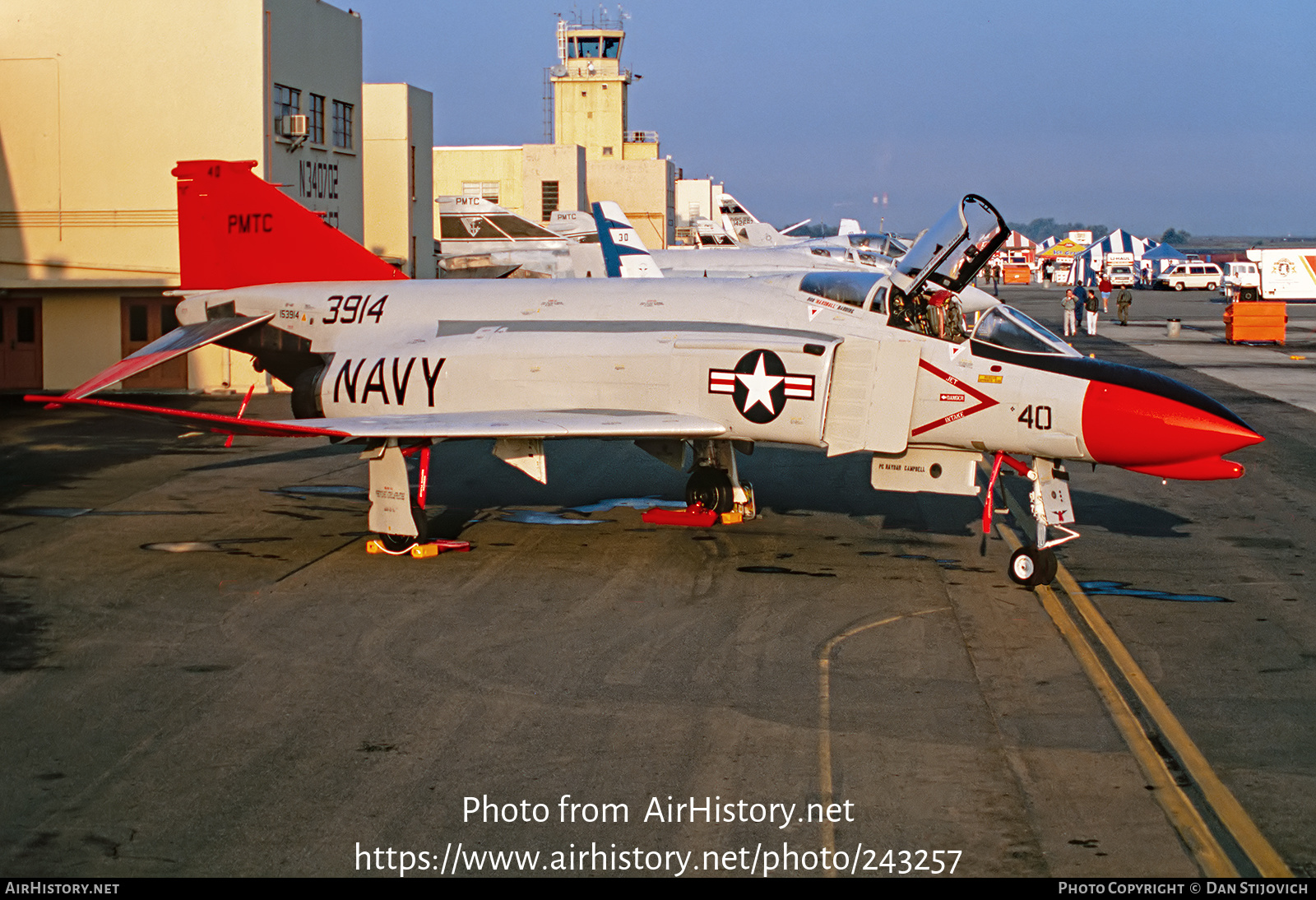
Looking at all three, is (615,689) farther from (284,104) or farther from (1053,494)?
(284,104)

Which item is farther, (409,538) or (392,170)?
(392,170)

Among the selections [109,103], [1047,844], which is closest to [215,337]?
[1047,844]

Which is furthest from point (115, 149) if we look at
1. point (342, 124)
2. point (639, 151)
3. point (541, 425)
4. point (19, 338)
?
point (639, 151)

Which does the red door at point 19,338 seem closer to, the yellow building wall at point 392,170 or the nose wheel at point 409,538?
the yellow building wall at point 392,170

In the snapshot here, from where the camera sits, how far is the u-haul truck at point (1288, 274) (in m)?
65.8

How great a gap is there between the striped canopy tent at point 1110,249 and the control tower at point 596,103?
37.5 metres

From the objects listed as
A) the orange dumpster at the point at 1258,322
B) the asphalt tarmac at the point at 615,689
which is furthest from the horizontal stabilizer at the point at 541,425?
the orange dumpster at the point at 1258,322

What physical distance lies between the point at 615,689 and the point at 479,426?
4.66m

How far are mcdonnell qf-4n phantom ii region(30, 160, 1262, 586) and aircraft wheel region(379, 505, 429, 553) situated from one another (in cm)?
2

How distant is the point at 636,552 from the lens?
47.0 ft

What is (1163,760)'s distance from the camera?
827 centimetres

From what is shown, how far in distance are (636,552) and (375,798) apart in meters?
6.96
